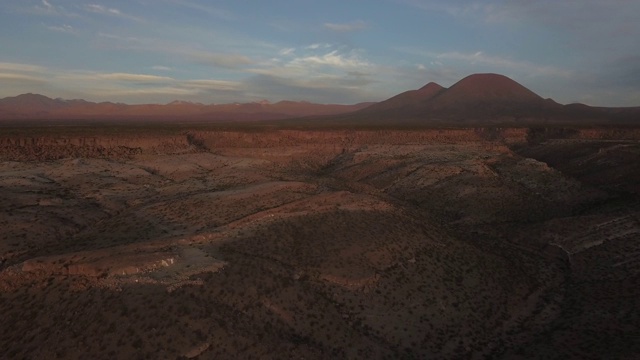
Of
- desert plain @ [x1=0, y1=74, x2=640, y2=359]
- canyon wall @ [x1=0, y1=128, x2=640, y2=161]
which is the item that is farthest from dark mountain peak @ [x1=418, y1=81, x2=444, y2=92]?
desert plain @ [x1=0, y1=74, x2=640, y2=359]

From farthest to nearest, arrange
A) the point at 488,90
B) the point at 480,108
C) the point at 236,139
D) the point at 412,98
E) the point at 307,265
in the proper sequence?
the point at 412,98 < the point at 488,90 < the point at 480,108 < the point at 236,139 < the point at 307,265

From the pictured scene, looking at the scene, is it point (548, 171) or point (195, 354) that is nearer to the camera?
point (195, 354)

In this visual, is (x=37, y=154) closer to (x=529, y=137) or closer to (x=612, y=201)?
(x=612, y=201)

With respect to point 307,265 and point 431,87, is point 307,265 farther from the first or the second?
point 431,87

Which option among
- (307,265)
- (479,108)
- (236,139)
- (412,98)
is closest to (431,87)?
(412,98)

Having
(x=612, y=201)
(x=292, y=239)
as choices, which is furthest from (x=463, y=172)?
Answer: (x=292, y=239)

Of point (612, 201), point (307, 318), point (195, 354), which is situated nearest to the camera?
point (195, 354)

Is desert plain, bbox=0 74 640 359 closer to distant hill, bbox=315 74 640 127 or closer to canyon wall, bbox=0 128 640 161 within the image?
canyon wall, bbox=0 128 640 161

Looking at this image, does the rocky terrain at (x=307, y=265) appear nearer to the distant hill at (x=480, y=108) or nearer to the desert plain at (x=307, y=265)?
the desert plain at (x=307, y=265)
